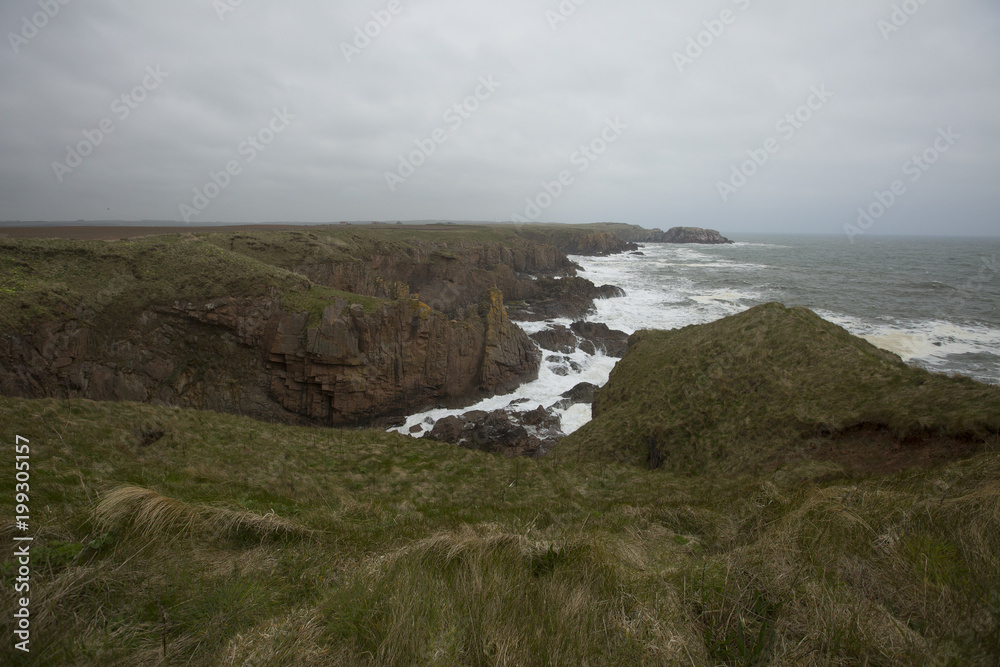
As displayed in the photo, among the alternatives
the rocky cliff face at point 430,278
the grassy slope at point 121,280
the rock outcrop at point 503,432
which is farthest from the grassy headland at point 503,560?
the rocky cliff face at point 430,278

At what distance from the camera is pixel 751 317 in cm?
1429

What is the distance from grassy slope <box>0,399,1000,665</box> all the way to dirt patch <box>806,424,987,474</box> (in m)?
0.74

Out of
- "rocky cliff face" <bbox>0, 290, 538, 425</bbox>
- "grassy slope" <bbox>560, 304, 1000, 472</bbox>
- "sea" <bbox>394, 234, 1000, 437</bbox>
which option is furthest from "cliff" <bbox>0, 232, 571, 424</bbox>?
"grassy slope" <bbox>560, 304, 1000, 472</bbox>

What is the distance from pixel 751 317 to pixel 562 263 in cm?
5234

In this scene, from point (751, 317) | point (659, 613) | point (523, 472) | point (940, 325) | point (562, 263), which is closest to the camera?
point (659, 613)

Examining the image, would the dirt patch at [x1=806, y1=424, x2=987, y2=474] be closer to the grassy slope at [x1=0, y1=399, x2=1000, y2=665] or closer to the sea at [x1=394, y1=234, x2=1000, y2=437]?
the grassy slope at [x1=0, y1=399, x2=1000, y2=665]

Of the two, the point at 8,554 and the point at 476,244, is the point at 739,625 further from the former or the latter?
the point at 476,244

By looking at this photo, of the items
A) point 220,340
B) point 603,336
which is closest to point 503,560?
point 220,340

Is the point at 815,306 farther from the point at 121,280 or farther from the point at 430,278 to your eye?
the point at 121,280

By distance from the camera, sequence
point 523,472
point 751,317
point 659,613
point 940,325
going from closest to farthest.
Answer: point 659,613 → point 523,472 → point 751,317 → point 940,325

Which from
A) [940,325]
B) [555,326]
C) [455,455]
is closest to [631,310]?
[555,326]

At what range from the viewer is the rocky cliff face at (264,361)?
1750 centimetres

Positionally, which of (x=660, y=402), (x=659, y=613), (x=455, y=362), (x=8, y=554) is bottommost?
(x=455, y=362)

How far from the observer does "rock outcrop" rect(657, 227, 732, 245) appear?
478ft
